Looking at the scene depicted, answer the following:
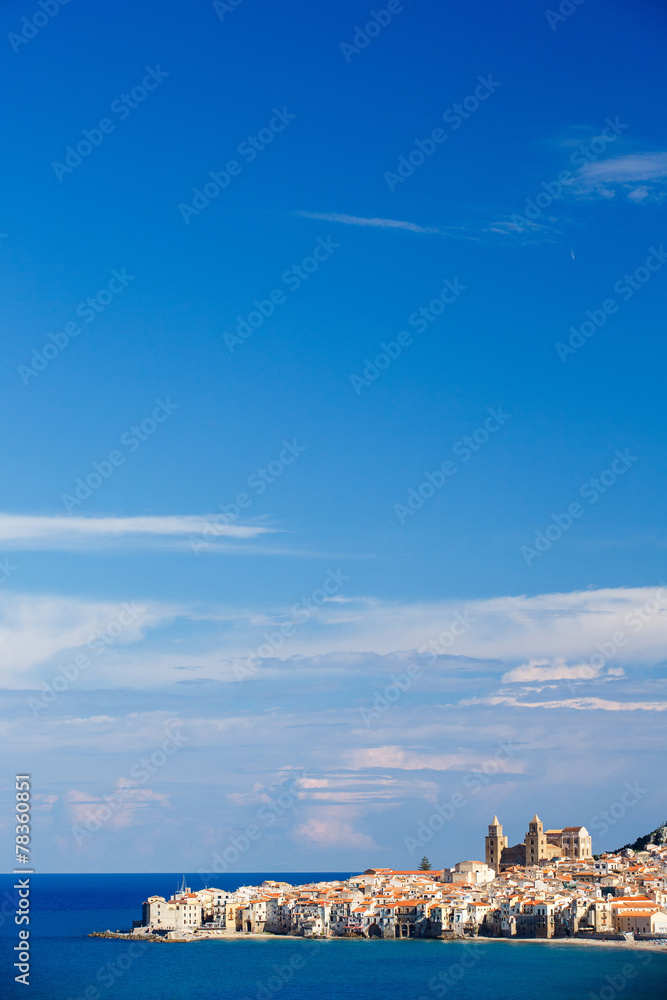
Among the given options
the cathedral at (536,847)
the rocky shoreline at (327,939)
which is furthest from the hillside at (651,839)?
the rocky shoreline at (327,939)

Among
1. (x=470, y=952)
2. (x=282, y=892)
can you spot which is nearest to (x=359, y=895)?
(x=282, y=892)

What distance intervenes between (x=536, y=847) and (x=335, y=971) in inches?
651

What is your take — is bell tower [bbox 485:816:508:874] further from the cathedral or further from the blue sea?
the blue sea

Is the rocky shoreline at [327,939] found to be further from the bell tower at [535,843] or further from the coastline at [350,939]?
the bell tower at [535,843]

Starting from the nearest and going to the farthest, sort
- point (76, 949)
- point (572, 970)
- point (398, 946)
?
point (572, 970) < point (398, 946) < point (76, 949)

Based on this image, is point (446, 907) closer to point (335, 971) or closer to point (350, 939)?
point (350, 939)

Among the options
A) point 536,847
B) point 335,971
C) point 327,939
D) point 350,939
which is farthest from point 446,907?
point 536,847

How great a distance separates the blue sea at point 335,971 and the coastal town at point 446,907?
2.73 ft

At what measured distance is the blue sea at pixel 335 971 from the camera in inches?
818

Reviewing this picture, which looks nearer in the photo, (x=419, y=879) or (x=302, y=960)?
(x=302, y=960)

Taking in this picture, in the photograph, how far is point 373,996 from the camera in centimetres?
2050

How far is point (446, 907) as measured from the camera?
28.8 meters

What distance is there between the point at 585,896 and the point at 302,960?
7.98 meters

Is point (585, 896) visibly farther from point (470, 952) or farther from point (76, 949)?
point (76, 949)
